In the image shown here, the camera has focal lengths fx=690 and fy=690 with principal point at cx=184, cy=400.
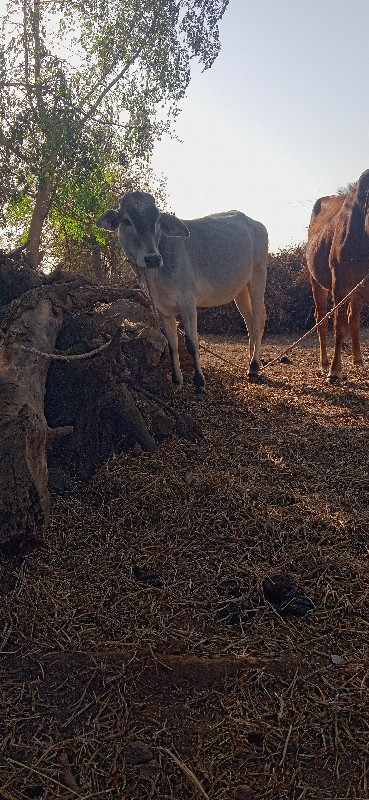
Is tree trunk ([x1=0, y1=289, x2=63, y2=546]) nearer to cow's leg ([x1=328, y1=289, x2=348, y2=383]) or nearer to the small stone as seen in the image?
the small stone

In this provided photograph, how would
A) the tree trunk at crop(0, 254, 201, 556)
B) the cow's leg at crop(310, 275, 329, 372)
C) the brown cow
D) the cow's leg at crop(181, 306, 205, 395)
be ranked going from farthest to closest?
the cow's leg at crop(310, 275, 329, 372), the brown cow, the cow's leg at crop(181, 306, 205, 395), the tree trunk at crop(0, 254, 201, 556)

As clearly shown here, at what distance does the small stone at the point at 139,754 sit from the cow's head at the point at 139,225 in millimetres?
4319

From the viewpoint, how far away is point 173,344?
6777 millimetres

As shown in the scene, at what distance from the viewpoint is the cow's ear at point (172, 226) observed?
651 centimetres

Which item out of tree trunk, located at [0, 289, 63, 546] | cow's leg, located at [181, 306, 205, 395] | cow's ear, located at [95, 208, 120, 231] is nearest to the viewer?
tree trunk, located at [0, 289, 63, 546]

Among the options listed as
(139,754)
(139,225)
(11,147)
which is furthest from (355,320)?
(139,754)

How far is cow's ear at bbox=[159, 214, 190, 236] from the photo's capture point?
21.4 feet

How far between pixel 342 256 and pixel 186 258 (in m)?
1.69

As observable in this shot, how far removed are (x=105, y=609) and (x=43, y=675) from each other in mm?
445

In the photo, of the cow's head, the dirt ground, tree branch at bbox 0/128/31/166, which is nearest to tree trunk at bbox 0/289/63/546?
the dirt ground

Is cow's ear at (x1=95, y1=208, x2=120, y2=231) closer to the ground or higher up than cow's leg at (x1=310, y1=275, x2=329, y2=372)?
higher up

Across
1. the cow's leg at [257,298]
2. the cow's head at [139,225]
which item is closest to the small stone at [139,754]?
the cow's head at [139,225]

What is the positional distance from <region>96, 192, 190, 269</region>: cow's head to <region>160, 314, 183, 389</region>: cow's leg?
669mm

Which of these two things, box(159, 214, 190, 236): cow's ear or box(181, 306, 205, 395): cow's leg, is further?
box(181, 306, 205, 395): cow's leg
